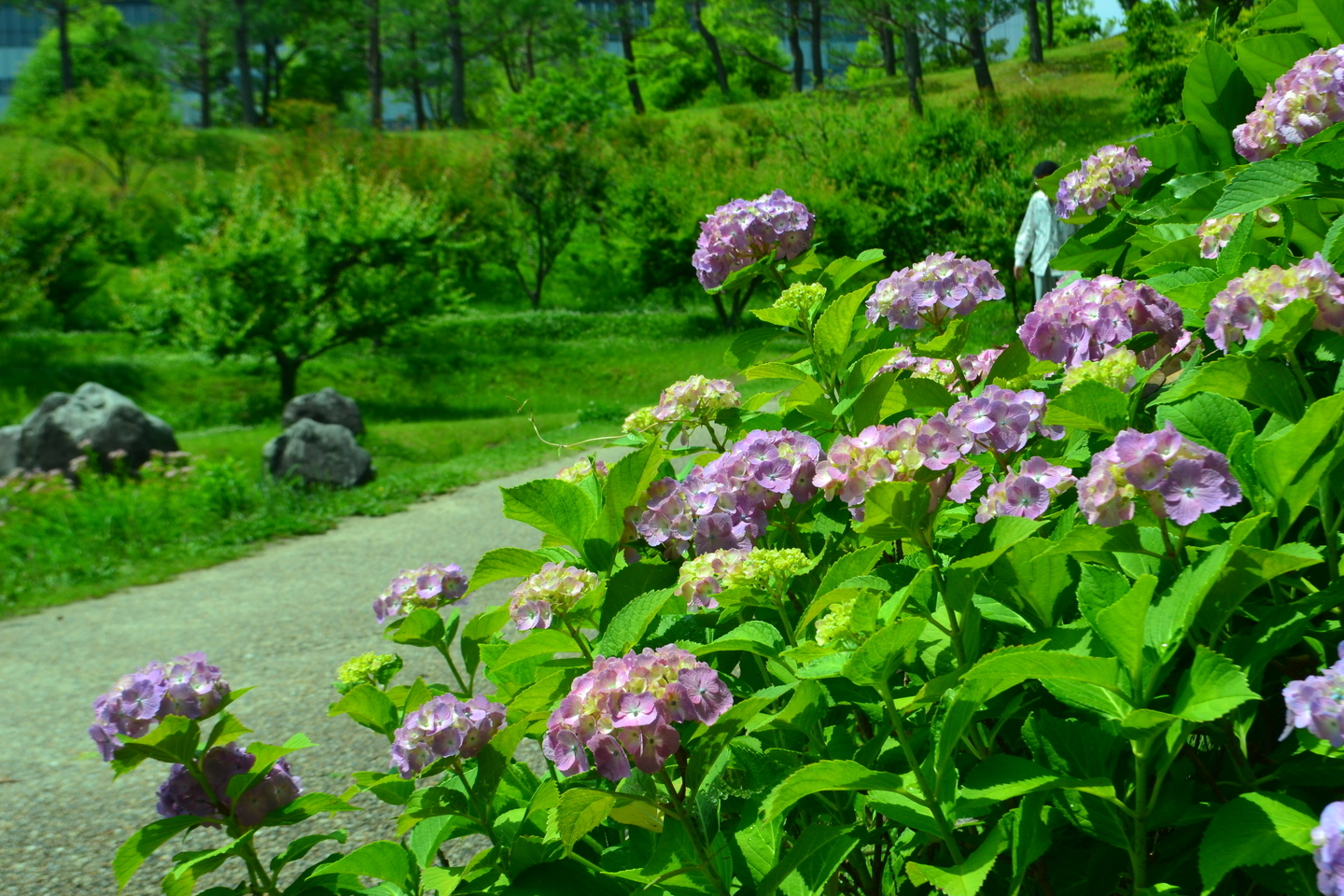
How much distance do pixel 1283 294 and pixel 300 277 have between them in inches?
542

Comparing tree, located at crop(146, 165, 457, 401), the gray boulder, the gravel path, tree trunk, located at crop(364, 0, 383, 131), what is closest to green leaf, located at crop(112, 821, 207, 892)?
the gravel path

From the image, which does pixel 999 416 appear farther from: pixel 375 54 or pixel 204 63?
pixel 204 63

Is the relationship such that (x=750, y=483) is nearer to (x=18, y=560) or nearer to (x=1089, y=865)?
(x=1089, y=865)

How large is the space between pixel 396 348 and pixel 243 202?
3.44 meters

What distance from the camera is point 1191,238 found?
1458 mm

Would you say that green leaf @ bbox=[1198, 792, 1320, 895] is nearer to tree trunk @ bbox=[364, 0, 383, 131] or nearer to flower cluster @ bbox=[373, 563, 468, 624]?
flower cluster @ bbox=[373, 563, 468, 624]

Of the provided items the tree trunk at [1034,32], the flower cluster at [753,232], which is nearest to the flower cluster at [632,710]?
the flower cluster at [753,232]

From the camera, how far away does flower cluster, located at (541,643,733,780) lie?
0.96 meters

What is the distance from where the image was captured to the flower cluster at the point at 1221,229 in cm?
139

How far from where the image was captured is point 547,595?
1.18 meters

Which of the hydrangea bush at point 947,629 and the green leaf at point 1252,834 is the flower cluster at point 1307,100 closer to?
the hydrangea bush at point 947,629

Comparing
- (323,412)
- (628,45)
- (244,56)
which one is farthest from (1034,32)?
(244,56)

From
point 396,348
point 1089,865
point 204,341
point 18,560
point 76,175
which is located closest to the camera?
point 1089,865

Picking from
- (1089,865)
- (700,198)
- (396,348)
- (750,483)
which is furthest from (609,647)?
(700,198)
